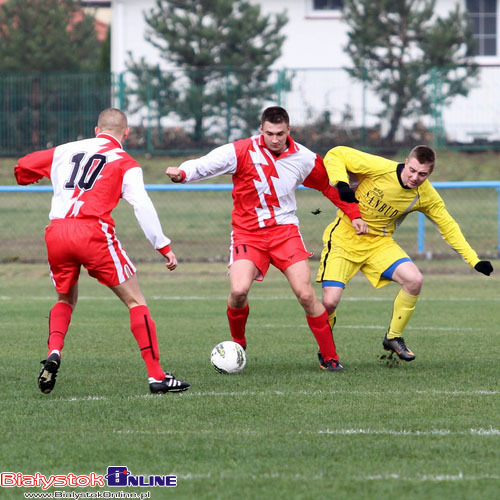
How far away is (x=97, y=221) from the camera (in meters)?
6.54

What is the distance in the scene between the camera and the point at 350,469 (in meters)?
4.73

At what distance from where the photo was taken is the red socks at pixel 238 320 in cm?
778

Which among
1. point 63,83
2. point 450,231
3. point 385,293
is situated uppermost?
point 63,83

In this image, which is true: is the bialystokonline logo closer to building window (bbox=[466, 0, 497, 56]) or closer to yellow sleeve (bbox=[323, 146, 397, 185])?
yellow sleeve (bbox=[323, 146, 397, 185])

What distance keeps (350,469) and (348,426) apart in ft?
2.90

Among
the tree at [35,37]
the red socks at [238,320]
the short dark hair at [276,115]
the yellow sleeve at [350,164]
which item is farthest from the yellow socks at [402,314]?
the tree at [35,37]

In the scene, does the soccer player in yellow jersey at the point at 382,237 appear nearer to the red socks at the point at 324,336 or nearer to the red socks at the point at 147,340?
the red socks at the point at 324,336

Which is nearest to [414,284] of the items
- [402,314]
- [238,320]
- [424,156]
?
[402,314]

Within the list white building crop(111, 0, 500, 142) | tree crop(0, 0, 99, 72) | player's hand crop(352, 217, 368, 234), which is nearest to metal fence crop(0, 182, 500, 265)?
player's hand crop(352, 217, 368, 234)

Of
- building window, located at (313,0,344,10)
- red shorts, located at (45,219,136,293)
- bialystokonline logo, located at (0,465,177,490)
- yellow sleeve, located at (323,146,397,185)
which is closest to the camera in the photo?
bialystokonline logo, located at (0,465,177,490)

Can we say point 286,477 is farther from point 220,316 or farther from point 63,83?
point 63,83

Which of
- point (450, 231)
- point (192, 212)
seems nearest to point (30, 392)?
point (450, 231)

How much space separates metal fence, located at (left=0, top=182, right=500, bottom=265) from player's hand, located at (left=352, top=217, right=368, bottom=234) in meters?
8.40

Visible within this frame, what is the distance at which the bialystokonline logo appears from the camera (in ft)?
14.9
